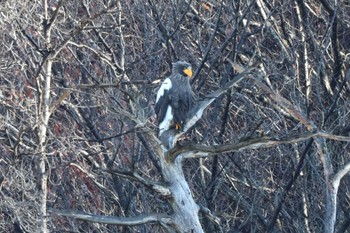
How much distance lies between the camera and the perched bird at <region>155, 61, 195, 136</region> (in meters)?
10.1

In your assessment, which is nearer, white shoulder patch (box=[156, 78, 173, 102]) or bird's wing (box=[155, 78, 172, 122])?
bird's wing (box=[155, 78, 172, 122])

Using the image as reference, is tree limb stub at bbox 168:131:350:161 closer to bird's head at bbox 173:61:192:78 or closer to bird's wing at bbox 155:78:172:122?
bird's wing at bbox 155:78:172:122

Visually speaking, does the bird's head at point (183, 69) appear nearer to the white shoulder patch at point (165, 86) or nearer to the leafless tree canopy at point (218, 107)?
the white shoulder patch at point (165, 86)

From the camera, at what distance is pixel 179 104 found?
402 inches

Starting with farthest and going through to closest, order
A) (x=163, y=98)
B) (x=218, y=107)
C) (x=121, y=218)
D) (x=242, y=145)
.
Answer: (x=218, y=107) < (x=163, y=98) < (x=121, y=218) < (x=242, y=145)

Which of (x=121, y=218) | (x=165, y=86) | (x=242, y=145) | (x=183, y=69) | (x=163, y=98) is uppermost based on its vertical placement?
(x=183, y=69)

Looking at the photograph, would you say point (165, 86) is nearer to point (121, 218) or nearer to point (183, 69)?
point (183, 69)

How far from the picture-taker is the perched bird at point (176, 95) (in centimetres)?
1006

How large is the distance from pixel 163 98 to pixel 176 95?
0.18 meters

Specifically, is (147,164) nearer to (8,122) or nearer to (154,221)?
(8,122)

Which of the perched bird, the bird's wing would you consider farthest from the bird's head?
the bird's wing

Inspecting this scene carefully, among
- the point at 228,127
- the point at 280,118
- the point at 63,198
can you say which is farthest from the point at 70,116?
the point at 280,118

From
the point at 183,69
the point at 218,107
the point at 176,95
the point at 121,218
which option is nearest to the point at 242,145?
the point at 121,218

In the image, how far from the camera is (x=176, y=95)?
10305 mm
